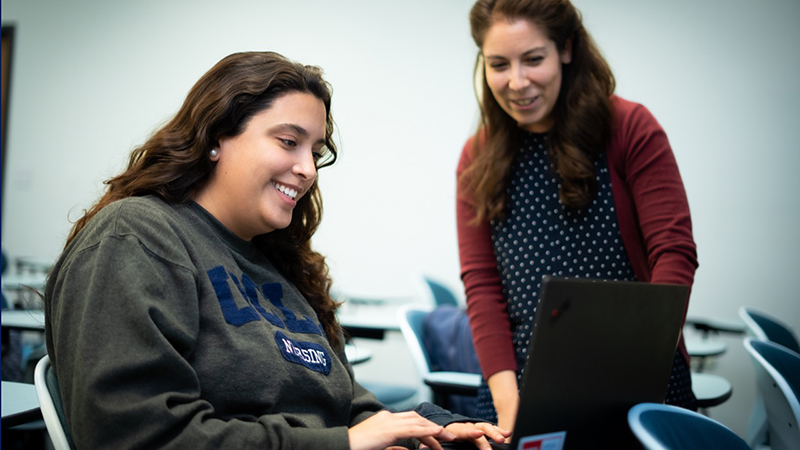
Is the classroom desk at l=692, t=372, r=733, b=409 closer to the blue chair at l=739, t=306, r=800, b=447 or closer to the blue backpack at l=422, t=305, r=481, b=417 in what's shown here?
the blue chair at l=739, t=306, r=800, b=447

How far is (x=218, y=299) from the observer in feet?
3.10

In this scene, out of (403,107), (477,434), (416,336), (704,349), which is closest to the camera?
(477,434)

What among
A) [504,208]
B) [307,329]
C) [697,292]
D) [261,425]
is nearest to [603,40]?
[697,292]

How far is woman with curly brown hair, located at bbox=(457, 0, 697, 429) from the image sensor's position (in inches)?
50.6

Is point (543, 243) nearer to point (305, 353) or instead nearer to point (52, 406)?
point (305, 353)

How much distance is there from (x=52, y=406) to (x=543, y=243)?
902 mm

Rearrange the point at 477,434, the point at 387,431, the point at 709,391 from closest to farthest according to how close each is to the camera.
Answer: the point at 387,431
the point at 477,434
the point at 709,391

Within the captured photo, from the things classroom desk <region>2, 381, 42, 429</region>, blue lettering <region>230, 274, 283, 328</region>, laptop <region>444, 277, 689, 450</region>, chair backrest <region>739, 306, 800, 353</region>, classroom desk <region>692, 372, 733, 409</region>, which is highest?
laptop <region>444, 277, 689, 450</region>

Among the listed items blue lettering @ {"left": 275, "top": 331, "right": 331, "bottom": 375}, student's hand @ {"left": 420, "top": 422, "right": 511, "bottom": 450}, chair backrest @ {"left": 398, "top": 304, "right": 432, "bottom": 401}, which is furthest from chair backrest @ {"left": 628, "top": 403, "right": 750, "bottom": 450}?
chair backrest @ {"left": 398, "top": 304, "right": 432, "bottom": 401}

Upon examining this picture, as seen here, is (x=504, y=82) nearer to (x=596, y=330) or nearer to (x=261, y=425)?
(x=596, y=330)

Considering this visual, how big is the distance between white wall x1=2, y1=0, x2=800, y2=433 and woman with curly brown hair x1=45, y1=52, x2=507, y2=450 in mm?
2438

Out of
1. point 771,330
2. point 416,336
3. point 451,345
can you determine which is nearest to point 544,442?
point 416,336

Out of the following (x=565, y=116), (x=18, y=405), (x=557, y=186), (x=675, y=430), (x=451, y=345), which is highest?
(x=565, y=116)

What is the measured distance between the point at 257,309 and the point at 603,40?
3769 mm
